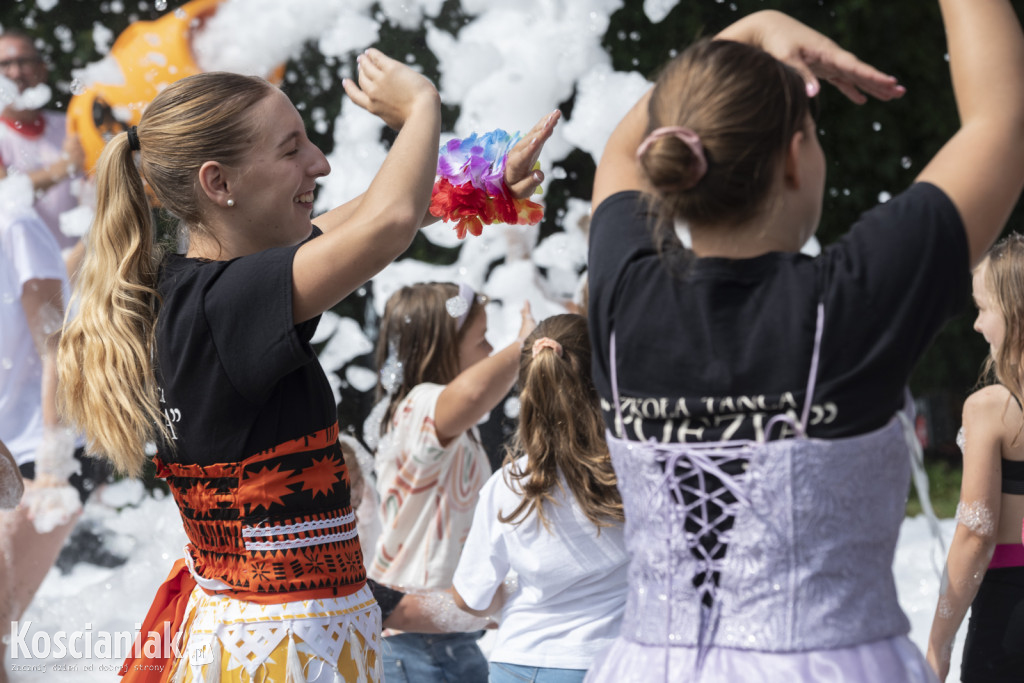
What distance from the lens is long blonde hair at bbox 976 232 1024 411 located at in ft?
8.22

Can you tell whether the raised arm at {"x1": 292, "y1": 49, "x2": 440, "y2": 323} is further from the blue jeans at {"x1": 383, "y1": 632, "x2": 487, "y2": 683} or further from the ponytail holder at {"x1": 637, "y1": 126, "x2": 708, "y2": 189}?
the blue jeans at {"x1": 383, "y1": 632, "x2": 487, "y2": 683}

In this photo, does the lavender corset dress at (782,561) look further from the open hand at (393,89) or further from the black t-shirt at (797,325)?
the open hand at (393,89)

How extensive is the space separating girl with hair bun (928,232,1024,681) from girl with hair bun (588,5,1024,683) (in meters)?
1.48

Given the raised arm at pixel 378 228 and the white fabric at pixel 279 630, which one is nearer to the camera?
the raised arm at pixel 378 228

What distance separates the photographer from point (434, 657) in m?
2.65

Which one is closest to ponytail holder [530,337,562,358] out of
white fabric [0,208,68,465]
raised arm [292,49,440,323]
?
raised arm [292,49,440,323]

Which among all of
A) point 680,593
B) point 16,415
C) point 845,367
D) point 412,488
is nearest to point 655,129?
point 845,367

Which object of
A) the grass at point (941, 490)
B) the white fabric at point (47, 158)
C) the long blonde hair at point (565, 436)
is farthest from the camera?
the grass at point (941, 490)

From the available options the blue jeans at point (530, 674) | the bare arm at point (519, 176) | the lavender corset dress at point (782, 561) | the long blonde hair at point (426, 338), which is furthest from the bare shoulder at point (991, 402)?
the lavender corset dress at point (782, 561)

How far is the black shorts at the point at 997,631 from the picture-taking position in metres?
2.43

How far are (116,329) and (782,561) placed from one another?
97 cm

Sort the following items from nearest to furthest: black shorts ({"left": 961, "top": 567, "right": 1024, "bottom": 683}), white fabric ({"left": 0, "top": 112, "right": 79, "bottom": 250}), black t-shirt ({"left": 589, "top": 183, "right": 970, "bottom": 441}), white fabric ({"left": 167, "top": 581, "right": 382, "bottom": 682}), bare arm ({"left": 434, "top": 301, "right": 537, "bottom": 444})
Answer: black t-shirt ({"left": 589, "top": 183, "right": 970, "bottom": 441})
white fabric ({"left": 167, "top": 581, "right": 382, "bottom": 682})
black shorts ({"left": 961, "top": 567, "right": 1024, "bottom": 683})
bare arm ({"left": 434, "top": 301, "right": 537, "bottom": 444})
white fabric ({"left": 0, "top": 112, "right": 79, "bottom": 250})

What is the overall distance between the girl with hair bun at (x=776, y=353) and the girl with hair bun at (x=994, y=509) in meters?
1.48

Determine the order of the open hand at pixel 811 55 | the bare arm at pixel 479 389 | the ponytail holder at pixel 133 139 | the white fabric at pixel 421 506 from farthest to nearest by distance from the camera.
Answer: the white fabric at pixel 421 506, the bare arm at pixel 479 389, the ponytail holder at pixel 133 139, the open hand at pixel 811 55
